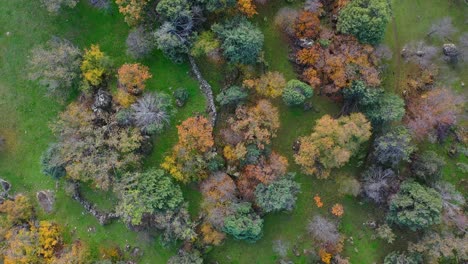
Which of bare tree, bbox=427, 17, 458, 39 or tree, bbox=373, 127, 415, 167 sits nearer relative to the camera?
tree, bbox=373, 127, 415, 167

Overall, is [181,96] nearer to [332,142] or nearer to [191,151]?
[191,151]

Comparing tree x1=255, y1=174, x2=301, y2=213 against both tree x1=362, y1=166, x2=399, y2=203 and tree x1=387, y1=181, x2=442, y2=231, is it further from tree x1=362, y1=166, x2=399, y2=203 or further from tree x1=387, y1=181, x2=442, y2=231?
tree x1=387, y1=181, x2=442, y2=231

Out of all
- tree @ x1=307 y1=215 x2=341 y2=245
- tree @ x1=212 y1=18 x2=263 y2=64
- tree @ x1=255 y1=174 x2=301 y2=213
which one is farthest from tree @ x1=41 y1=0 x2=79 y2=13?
tree @ x1=307 y1=215 x2=341 y2=245

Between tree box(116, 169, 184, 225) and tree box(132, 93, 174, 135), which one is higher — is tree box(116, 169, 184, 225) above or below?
below

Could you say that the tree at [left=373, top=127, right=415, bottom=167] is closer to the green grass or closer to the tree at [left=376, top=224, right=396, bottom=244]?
the tree at [left=376, top=224, right=396, bottom=244]

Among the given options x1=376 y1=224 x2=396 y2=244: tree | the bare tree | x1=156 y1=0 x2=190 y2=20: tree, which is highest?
x1=156 y1=0 x2=190 y2=20: tree

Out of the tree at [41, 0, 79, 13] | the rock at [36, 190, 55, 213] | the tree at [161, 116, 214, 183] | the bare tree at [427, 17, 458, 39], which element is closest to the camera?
the tree at [161, 116, 214, 183]

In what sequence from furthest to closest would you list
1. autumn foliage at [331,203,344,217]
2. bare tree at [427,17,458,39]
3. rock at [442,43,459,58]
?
bare tree at [427,17,458,39] < rock at [442,43,459,58] < autumn foliage at [331,203,344,217]
